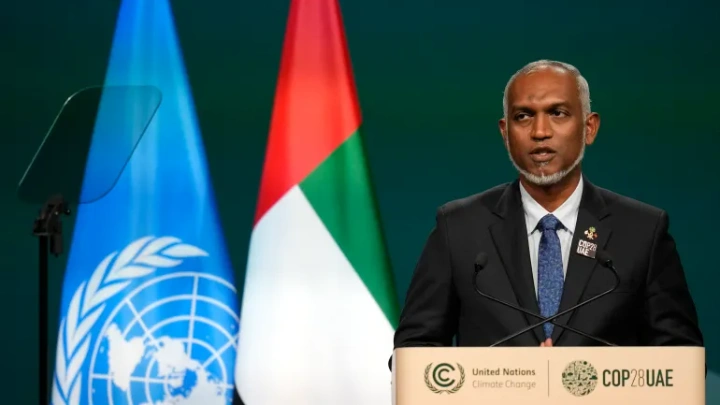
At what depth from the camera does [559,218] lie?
98.5 inches

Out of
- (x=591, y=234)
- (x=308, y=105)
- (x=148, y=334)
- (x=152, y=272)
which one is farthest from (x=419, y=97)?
(x=591, y=234)

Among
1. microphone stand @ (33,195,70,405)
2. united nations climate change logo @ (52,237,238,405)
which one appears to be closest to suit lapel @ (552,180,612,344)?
microphone stand @ (33,195,70,405)

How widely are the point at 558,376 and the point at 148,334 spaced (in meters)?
2.21

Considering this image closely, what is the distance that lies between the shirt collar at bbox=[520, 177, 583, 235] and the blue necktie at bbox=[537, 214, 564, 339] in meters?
0.02

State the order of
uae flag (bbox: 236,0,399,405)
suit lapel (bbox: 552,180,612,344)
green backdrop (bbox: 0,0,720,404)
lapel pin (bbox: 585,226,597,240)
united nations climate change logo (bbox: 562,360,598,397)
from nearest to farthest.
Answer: united nations climate change logo (bbox: 562,360,598,397) → suit lapel (bbox: 552,180,612,344) → lapel pin (bbox: 585,226,597,240) → uae flag (bbox: 236,0,399,405) → green backdrop (bbox: 0,0,720,404)

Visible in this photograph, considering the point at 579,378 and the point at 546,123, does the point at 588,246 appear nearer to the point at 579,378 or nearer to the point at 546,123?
the point at 546,123

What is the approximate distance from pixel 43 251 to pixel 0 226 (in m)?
1.64

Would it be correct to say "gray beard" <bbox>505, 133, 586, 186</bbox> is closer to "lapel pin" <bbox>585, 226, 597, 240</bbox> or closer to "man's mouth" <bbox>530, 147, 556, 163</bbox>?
"man's mouth" <bbox>530, 147, 556, 163</bbox>

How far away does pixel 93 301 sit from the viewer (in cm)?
372

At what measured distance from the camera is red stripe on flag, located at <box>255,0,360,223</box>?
3738mm

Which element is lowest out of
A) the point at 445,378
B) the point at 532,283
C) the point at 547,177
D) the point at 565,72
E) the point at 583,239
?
the point at 445,378

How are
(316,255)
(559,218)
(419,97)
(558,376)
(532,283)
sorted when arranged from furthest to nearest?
1. (419,97)
2. (316,255)
3. (559,218)
4. (532,283)
5. (558,376)

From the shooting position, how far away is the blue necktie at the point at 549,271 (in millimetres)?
2374

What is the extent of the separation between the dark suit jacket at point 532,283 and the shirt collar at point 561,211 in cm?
2
